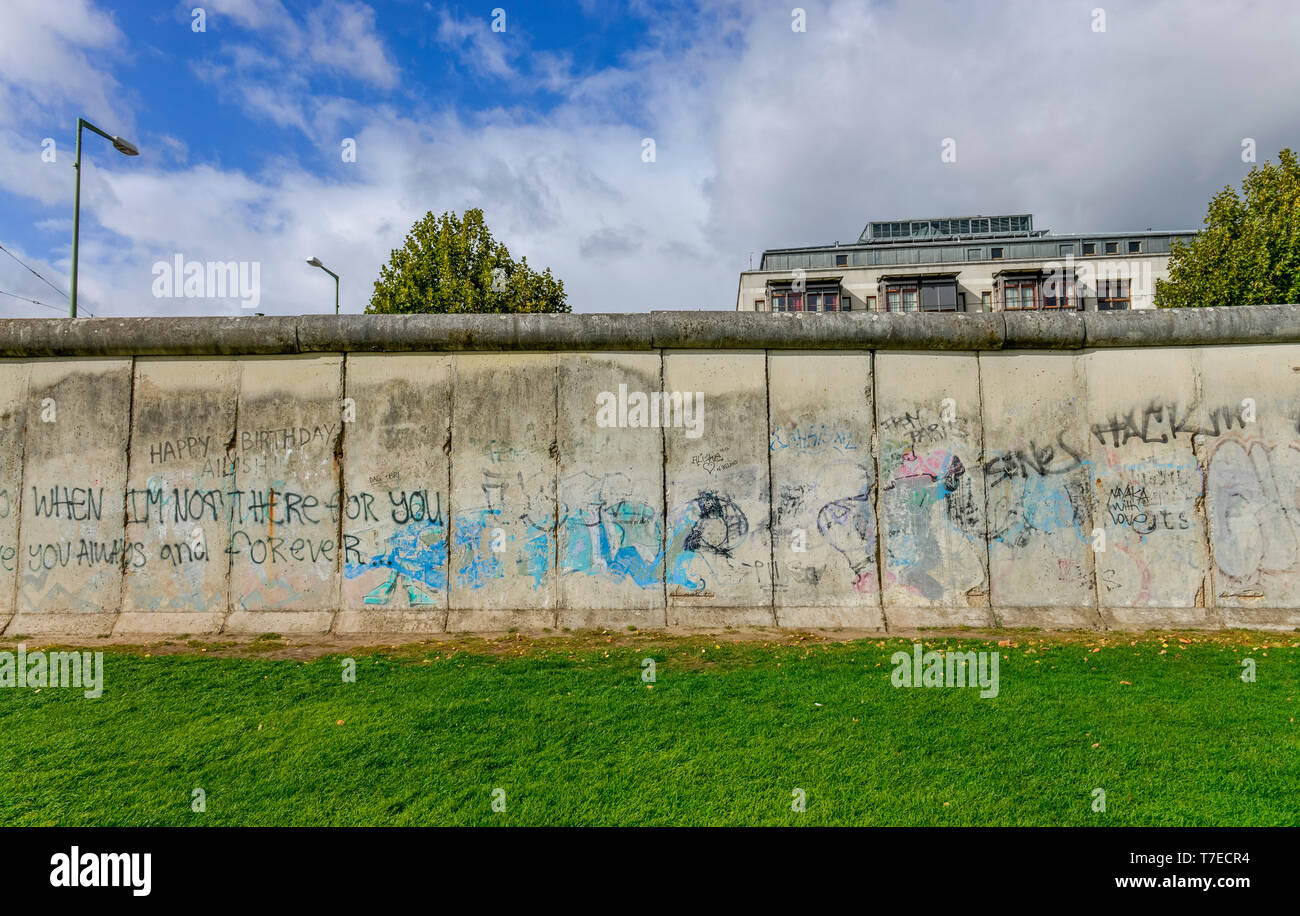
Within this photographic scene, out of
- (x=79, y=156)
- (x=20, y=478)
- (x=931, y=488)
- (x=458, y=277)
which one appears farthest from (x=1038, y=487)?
(x=458, y=277)

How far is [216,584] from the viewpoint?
837 cm

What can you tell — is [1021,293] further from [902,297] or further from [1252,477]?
[1252,477]

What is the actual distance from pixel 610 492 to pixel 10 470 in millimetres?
7008

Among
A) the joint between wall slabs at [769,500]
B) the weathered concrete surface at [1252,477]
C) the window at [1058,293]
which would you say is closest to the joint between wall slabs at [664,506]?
the joint between wall slabs at [769,500]

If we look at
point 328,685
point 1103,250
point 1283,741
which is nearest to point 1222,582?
point 1283,741

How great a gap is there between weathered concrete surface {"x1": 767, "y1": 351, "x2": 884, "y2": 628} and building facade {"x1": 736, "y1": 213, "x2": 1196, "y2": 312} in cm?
4801

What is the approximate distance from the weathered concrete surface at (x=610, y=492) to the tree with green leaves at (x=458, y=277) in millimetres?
21918

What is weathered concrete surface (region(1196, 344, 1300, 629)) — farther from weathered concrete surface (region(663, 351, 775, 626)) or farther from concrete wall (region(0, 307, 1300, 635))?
weathered concrete surface (region(663, 351, 775, 626))

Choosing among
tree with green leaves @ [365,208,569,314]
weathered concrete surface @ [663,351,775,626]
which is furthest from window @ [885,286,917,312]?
weathered concrete surface @ [663,351,775,626]

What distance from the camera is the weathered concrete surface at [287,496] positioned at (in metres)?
8.35

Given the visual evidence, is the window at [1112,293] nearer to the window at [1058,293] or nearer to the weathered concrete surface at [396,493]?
the window at [1058,293]

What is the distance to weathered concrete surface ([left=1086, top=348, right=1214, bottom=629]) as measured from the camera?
27.2ft

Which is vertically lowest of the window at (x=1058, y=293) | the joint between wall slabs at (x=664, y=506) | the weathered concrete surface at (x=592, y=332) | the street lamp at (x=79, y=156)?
the joint between wall slabs at (x=664, y=506)

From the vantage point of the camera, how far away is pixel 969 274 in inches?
2265
